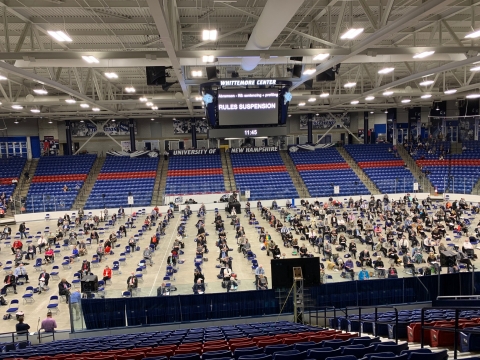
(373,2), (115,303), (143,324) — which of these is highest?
(373,2)

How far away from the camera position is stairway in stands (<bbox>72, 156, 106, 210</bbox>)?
109ft

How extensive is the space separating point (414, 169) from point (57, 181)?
36019 mm

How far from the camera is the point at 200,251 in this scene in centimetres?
1902

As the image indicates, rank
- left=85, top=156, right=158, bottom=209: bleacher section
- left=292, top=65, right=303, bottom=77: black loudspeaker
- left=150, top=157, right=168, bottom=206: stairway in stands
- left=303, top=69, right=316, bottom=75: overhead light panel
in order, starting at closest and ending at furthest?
left=303, top=69, right=316, bottom=75: overhead light panel
left=292, top=65, right=303, bottom=77: black loudspeaker
left=85, top=156, right=158, bottom=209: bleacher section
left=150, top=157, right=168, bottom=206: stairway in stands

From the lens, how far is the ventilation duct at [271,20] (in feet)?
24.3

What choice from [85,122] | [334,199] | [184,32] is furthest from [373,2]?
[85,122]

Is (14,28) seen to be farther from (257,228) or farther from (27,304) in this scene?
(257,228)

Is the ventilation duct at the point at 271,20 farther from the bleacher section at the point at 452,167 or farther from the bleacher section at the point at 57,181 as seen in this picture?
the bleacher section at the point at 452,167

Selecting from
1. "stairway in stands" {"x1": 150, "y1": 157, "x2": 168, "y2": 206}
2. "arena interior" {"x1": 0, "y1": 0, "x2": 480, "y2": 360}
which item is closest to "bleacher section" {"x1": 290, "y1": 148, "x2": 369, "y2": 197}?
"arena interior" {"x1": 0, "y1": 0, "x2": 480, "y2": 360}

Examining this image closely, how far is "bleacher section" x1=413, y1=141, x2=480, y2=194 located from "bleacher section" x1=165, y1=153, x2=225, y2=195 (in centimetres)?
2080

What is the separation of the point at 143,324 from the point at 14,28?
38.2ft

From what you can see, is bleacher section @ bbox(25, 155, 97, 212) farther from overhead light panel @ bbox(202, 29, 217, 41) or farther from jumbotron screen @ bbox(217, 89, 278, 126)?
overhead light panel @ bbox(202, 29, 217, 41)

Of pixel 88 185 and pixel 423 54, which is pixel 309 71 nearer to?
pixel 423 54

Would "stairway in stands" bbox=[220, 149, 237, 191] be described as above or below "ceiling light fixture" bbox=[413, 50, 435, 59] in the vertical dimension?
below
